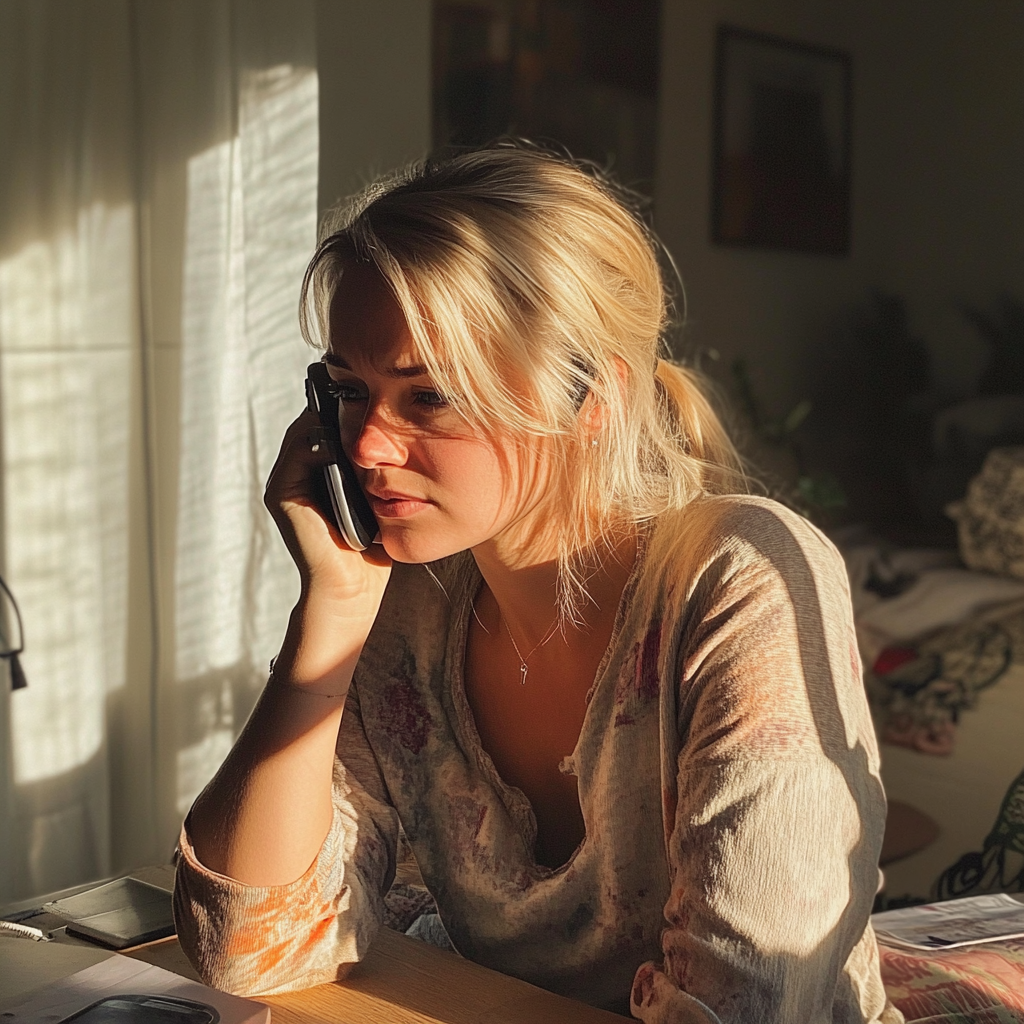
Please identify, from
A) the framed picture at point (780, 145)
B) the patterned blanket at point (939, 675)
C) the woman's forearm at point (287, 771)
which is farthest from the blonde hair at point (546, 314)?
the framed picture at point (780, 145)

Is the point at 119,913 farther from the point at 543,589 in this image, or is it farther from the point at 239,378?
the point at 239,378

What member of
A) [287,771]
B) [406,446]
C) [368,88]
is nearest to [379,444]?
[406,446]

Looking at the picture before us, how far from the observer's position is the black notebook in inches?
42.0

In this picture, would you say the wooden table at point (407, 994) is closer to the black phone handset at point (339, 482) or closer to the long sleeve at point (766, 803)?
the long sleeve at point (766, 803)

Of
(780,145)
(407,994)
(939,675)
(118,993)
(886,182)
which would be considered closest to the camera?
(118,993)

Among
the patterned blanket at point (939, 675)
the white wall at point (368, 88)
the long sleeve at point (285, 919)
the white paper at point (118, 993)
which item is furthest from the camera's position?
the patterned blanket at point (939, 675)

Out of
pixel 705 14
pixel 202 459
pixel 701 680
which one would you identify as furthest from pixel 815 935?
pixel 705 14

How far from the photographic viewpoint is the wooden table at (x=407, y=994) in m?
0.88

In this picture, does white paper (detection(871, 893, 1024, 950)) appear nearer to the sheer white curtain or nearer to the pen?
the pen

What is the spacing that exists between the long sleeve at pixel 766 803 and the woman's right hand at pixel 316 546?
0.31 metres

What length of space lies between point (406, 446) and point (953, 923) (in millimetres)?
813

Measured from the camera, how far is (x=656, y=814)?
1.09 metres

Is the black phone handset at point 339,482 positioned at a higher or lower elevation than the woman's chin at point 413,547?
higher

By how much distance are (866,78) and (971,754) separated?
2339mm
